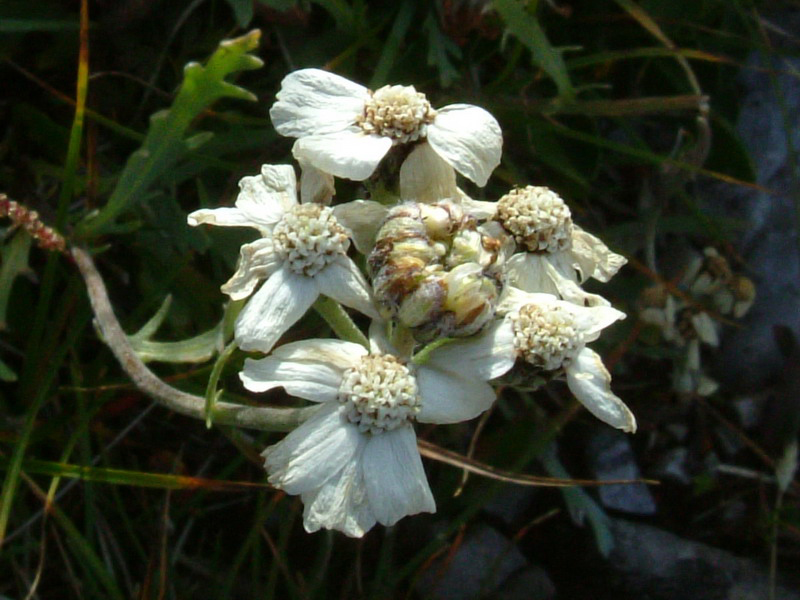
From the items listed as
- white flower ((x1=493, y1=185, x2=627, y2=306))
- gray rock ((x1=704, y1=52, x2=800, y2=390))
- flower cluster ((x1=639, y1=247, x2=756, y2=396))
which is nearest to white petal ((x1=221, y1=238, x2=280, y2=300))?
white flower ((x1=493, y1=185, x2=627, y2=306))

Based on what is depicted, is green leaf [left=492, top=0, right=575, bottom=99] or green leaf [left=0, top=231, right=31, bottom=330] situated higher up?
green leaf [left=492, top=0, right=575, bottom=99]

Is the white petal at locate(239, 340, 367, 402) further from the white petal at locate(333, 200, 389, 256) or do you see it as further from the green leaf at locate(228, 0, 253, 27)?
the green leaf at locate(228, 0, 253, 27)

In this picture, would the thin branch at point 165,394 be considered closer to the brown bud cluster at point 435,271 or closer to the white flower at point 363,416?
the white flower at point 363,416

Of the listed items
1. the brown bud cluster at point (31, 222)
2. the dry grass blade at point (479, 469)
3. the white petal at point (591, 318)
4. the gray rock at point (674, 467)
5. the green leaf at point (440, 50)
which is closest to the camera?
the white petal at point (591, 318)

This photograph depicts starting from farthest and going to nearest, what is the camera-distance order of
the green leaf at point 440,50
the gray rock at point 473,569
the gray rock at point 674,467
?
the gray rock at point 674,467 → the gray rock at point 473,569 → the green leaf at point 440,50

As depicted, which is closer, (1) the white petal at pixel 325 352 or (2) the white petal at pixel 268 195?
(1) the white petal at pixel 325 352

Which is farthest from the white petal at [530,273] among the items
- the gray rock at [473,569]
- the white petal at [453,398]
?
the gray rock at [473,569]
